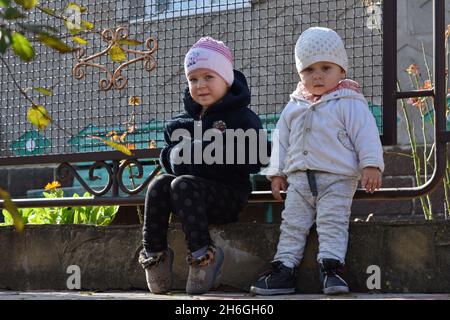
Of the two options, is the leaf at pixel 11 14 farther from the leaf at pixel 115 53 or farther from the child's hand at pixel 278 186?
the child's hand at pixel 278 186

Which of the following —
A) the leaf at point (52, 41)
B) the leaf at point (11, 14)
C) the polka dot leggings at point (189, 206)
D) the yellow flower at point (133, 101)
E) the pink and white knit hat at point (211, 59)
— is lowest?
the polka dot leggings at point (189, 206)

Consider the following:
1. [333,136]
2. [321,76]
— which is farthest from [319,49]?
[333,136]

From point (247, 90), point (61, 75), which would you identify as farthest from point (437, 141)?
point (61, 75)

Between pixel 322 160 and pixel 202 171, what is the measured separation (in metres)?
0.52

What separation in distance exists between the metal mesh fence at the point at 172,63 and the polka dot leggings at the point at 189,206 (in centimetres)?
45

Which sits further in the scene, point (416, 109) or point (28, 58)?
point (416, 109)

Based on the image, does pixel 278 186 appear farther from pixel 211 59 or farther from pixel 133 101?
pixel 133 101

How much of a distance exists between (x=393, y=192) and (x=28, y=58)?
262 cm

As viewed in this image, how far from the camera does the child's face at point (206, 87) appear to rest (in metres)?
3.78

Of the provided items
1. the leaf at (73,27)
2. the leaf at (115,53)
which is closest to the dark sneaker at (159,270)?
the leaf at (115,53)

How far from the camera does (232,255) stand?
3.77m
